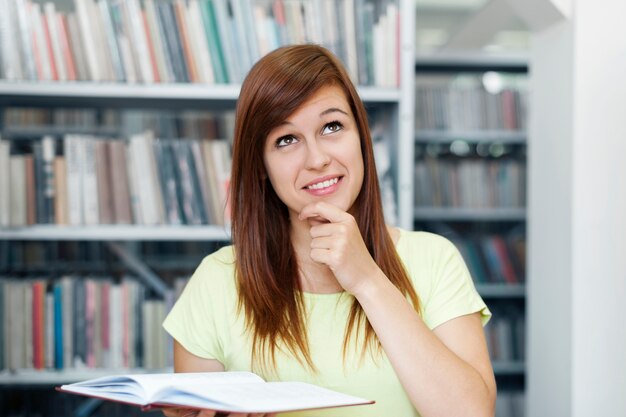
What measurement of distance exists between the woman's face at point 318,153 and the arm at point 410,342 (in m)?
0.06

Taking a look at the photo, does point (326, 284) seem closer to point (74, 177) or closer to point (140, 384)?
point (140, 384)

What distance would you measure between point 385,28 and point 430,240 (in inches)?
37.7

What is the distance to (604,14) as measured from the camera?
1.82 metres

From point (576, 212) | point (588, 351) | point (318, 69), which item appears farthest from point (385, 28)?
point (588, 351)

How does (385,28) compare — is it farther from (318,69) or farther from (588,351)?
(588,351)

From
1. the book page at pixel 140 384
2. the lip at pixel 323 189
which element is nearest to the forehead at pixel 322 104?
the lip at pixel 323 189

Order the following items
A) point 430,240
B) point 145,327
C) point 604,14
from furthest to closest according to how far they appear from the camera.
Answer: point 145,327 → point 604,14 → point 430,240

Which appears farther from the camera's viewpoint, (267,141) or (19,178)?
(19,178)

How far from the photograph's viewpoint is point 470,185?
11.6ft

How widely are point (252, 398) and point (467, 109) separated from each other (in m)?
2.88

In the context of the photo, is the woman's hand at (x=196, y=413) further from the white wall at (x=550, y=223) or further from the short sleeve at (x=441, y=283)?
the white wall at (x=550, y=223)

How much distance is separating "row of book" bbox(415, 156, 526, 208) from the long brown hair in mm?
2192

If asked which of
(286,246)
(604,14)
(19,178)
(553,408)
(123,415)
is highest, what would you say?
(604,14)

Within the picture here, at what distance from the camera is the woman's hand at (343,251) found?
1131 mm
